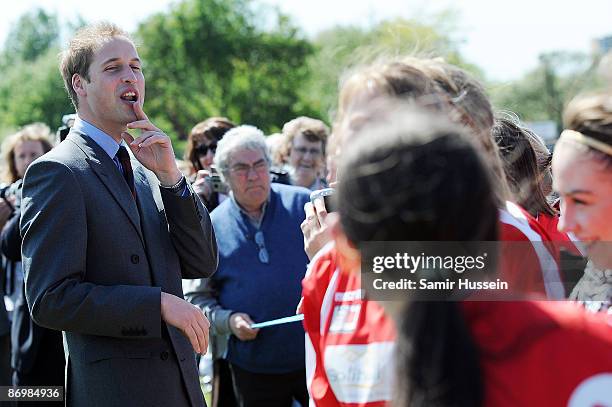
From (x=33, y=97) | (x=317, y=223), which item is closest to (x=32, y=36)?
(x=33, y=97)

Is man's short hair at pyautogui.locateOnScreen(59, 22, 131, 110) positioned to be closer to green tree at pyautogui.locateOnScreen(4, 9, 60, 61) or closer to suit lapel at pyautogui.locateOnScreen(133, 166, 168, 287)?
suit lapel at pyautogui.locateOnScreen(133, 166, 168, 287)

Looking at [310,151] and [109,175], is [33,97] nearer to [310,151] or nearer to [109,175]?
[310,151]

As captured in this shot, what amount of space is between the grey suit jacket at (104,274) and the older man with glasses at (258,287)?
129 cm

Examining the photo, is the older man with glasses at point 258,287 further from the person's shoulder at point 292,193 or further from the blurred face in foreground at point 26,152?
the blurred face in foreground at point 26,152

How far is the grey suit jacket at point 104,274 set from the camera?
8.77ft

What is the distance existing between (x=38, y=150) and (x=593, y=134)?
4.80 m

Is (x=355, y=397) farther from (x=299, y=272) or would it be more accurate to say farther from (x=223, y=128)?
(x=223, y=128)

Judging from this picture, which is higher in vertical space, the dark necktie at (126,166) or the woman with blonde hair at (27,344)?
the dark necktie at (126,166)

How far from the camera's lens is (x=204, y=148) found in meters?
5.80

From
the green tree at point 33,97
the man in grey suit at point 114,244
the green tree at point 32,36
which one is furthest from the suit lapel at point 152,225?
the green tree at point 32,36

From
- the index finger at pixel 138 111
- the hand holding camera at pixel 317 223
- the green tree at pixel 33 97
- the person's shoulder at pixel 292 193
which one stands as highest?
the index finger at pixel 138 111

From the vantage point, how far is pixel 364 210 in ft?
4.35

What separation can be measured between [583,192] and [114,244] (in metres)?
1.66

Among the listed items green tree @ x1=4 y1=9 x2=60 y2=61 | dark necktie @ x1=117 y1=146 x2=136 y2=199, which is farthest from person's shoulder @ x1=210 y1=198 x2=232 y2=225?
green tree @ x1=4 y1=9 x2=60 y2=61
